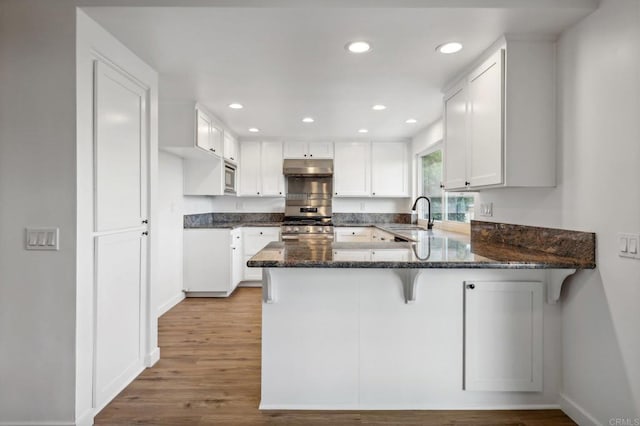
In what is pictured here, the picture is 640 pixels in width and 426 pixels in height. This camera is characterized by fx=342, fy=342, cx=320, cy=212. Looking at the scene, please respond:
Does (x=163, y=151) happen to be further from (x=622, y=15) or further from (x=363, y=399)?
(x=622, y=15)

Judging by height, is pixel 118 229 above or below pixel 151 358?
above

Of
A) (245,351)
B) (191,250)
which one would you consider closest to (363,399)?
(245,351)

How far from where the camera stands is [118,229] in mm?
2123

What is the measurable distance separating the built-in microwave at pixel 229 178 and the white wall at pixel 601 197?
3673mm

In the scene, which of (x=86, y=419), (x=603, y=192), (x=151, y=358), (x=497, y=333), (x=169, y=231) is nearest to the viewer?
(x=603, y=192)

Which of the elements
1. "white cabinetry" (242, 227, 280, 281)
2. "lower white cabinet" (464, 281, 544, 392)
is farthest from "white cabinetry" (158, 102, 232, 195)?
"lower white cabinet" (464, 281, 544, 392)

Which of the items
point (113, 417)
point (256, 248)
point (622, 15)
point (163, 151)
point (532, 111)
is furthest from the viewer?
point (256, 248)

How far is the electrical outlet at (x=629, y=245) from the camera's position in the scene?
4.94 ft

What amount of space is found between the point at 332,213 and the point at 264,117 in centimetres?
212

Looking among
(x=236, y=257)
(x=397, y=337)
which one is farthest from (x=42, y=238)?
(x=236, y=257)

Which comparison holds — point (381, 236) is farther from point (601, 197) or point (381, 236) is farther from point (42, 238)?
point (42, 238)

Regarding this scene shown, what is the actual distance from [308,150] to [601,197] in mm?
3989

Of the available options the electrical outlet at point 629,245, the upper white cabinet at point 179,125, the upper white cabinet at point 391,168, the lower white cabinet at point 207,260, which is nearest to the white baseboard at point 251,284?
the lower white cabinet at point 207,260

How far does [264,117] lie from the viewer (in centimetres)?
397
